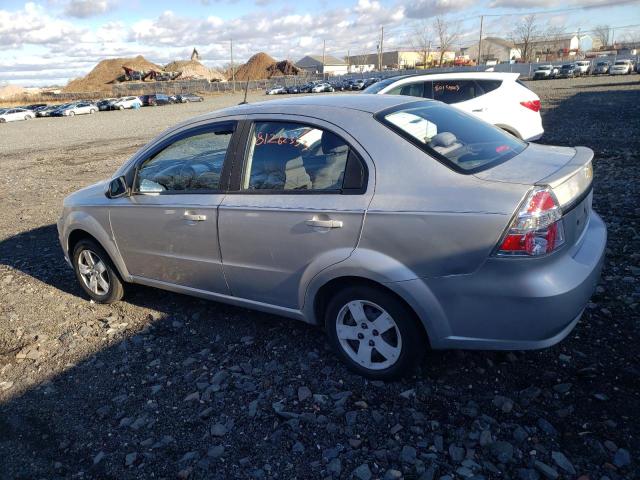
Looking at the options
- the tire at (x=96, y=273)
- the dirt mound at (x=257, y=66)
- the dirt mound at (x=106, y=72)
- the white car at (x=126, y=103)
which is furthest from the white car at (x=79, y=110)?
the dirt mound at (x=257, y=66)

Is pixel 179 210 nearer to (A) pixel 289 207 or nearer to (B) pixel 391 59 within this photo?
(A) pixel 289 207

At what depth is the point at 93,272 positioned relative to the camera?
187 inches

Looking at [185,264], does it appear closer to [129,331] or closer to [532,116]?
[129,331]

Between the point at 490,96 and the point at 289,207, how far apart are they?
23.0 feet

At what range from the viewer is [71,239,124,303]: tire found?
181 inches

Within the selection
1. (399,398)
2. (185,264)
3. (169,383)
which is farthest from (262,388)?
(185,264)

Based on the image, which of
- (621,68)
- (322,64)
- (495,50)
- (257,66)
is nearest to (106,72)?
(257,66)

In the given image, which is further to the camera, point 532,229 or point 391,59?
point 391,59

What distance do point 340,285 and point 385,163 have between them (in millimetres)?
806

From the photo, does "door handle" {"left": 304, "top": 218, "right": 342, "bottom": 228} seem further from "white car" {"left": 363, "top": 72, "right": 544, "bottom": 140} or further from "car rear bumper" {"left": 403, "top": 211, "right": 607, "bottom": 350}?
"white car" {"left": 363, "top": 72, "right": 544, "bottom": 140}

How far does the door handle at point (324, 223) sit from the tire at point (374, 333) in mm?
398

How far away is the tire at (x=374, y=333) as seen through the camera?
2939 mm

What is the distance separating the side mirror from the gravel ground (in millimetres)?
1111

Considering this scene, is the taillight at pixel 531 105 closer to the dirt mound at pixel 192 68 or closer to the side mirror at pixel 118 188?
the side mirror at pixel 118 188
